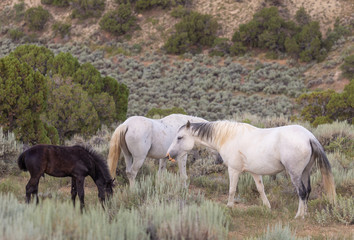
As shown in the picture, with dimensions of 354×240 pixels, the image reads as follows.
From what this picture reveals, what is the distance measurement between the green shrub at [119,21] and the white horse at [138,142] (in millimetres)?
36020

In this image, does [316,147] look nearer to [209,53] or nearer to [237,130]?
[237,130]

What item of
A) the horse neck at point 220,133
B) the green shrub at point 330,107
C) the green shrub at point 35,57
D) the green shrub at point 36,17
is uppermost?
the green shrub at point 36,17

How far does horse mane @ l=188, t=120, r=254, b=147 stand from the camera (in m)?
6.38

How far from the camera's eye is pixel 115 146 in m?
7.08

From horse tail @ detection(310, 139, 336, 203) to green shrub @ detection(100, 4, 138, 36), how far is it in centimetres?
3830

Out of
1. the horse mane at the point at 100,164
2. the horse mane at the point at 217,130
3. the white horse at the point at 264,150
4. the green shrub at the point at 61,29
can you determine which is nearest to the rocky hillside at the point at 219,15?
the green shrub at the point at 61,29

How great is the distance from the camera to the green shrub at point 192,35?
125 feet

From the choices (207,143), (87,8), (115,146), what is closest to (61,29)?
(87,8)

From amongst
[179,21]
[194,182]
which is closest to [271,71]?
[179,21]

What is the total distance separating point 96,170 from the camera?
5449mm

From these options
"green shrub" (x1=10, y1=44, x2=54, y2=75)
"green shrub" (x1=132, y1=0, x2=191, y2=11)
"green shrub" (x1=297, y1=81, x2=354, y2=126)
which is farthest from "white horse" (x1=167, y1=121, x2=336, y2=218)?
"green shrub" (x1=132, y1=0, x2=191, y2=11)

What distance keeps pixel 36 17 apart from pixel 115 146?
4161cm

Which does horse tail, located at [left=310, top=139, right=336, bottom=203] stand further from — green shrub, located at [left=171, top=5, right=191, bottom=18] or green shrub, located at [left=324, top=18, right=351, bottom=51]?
green shrub, located at [left=171, top=5, right=191, bottom=18]

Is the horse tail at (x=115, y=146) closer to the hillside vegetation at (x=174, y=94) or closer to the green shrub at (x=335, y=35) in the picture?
the hillside vegetation at (x=174, y=94)
